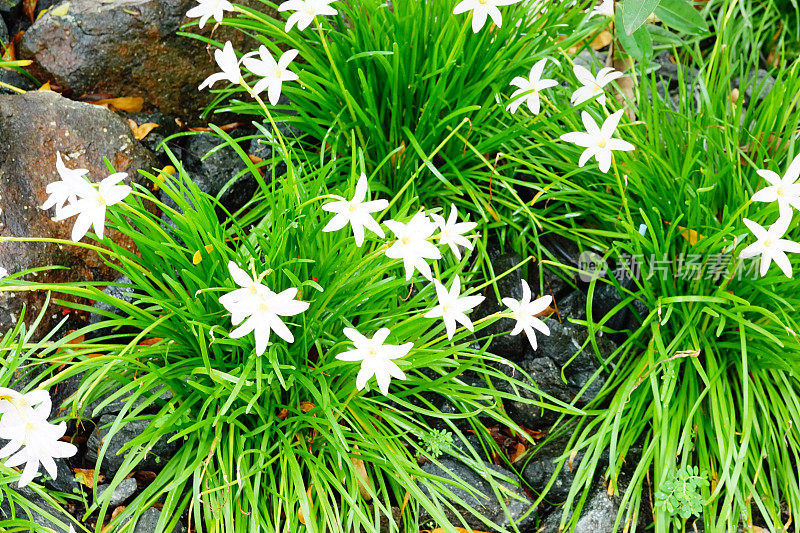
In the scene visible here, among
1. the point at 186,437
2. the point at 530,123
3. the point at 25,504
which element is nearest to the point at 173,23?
the point at 530,123

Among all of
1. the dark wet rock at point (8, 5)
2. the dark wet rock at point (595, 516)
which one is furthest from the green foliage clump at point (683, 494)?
the dark wet rock at point (8, 5)

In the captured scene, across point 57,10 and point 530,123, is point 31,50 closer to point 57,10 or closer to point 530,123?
point 57,10

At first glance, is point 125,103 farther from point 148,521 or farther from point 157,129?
point 148,521

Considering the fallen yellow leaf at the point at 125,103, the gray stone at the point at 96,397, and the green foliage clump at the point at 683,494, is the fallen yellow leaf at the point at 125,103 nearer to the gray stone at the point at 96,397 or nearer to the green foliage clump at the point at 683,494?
the gray stone at the point at 96,397

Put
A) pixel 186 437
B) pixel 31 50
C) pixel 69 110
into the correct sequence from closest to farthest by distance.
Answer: pixel 186 437, pixel 69 110, pixel 31 50

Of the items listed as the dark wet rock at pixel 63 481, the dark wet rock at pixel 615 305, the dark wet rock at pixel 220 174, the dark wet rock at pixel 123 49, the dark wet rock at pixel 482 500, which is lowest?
the dark wet rock at pixel 63 481

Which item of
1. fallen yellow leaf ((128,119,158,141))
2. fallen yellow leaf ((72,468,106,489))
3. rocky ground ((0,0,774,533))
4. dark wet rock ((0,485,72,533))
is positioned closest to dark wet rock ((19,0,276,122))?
rocky ground ((0,0,774,533))
